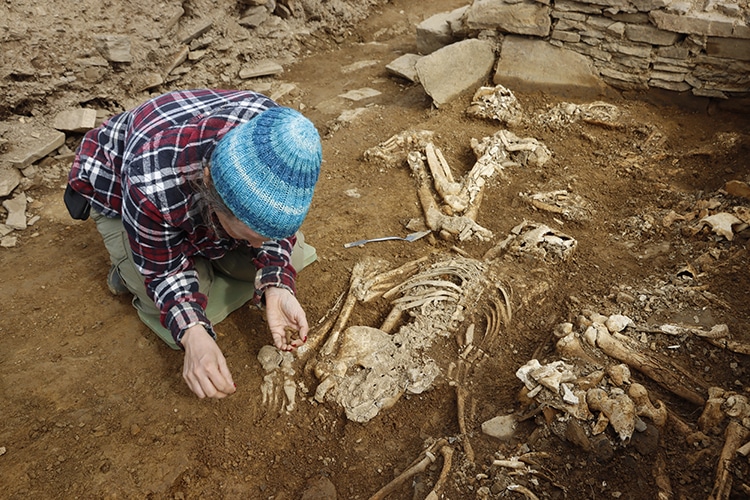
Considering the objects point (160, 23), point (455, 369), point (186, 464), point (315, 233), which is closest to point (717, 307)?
point (455, 369)

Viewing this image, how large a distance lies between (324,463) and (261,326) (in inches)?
35.8

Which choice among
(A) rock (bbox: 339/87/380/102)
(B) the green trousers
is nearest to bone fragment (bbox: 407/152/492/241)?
(B) the green trousers

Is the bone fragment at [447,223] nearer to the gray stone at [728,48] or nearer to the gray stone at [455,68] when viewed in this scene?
the gray stone at [455,68]

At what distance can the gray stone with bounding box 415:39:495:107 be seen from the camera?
5066 millimetres

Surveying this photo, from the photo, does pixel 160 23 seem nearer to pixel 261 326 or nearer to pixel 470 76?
pixel 470 76

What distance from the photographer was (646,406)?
219cm

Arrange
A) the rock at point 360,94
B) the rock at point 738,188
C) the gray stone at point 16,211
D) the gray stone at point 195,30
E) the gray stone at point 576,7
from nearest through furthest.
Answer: the rock at point 738,188 < the gray stone at point 16,211 < the gray stone at point 576,7 < the gray stone at point 195,30 < the rock at point 360,94

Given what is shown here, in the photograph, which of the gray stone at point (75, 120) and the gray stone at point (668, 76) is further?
the gray stone at point (668, 76)

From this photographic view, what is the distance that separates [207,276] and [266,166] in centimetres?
128

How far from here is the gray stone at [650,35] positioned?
454 cm

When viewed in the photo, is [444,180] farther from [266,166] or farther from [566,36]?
[266,166]

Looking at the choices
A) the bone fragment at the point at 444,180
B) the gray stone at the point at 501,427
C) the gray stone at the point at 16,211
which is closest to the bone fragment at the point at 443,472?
the gray stone at the point at 501,427

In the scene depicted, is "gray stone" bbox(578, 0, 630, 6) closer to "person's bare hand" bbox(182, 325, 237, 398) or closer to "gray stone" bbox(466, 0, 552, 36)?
"gray stone" bbox(466, 0, 552, 36)

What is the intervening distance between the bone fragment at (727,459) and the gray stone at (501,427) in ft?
2.33
